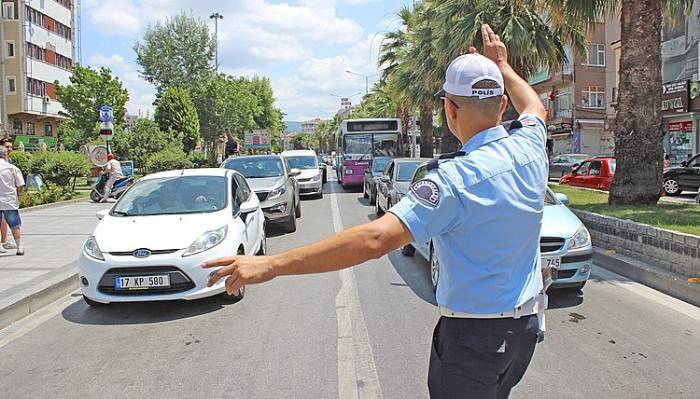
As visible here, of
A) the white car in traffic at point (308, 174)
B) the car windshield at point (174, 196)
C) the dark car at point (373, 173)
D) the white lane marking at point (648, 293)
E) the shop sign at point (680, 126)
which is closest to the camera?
the white lane marking at point (648, 293)

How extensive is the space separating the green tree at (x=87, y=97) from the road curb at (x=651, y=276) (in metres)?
34.1

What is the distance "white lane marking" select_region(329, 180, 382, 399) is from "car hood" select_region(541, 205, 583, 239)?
2.33 meters

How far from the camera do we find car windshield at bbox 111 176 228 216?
7.66 metres

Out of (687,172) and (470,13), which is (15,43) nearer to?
(470,13)

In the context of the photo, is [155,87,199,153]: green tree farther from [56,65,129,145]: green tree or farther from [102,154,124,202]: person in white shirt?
[102,154,124,202]: person in white shirt

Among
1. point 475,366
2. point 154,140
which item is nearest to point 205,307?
point 475,366

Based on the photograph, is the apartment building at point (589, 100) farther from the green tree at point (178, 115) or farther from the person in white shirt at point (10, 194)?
the person in white shirt at point (10, 194)

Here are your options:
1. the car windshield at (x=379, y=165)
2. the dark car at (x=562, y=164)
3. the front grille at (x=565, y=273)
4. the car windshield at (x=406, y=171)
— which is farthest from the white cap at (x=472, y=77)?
the dark car at (x=562, y=164)

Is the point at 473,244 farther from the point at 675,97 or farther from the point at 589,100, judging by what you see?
the point at 589,100

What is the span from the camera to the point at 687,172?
2000 centimetres

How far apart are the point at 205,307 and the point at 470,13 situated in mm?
16682

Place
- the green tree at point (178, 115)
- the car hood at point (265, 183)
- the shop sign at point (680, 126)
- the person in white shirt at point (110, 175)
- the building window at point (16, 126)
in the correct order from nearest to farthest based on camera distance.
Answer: the car hood at point (265, 183)
the person in white shirt at point (110, 175)
the shop sign at point (680, 126)
the green tree at point (178, 115)
the building window at point (16, 126)

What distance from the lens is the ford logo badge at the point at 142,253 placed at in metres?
6.39

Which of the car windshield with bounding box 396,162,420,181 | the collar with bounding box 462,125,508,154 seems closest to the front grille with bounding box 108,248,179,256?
the collar with bounding box 462,125,508,154
